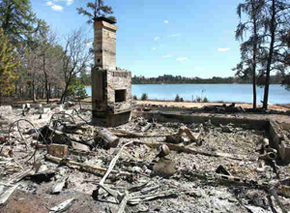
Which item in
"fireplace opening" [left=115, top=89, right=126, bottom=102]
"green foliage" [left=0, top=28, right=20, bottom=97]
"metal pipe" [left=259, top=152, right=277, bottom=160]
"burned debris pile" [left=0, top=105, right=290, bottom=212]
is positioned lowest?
"burned debris pile" [left=0, top=105, right=290, bottom=212]

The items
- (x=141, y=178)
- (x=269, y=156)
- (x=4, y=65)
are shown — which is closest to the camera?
(x=141, y=178)

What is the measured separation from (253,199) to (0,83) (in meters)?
19.3

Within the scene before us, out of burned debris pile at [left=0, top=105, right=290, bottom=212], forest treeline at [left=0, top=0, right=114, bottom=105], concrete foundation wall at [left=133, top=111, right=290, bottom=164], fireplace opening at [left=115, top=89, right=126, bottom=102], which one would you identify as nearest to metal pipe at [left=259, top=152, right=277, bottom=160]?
burned debris pile at [left=0, top=105, right=290, bottom=212]

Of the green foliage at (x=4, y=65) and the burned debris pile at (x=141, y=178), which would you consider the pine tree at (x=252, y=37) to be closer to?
the burned debris pile at (x=141, y=178)

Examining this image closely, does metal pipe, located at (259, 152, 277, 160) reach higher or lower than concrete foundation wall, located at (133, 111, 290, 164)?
lower

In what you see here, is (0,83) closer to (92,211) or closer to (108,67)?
(108,67)

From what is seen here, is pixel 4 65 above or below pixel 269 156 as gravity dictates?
above

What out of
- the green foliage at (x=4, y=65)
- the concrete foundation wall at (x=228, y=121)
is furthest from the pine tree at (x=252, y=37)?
the green foliage at (x=4, y=65)

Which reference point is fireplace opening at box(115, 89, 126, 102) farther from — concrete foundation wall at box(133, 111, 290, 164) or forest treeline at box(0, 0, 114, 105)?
forest treeline at box(0, 0, 114, 105)

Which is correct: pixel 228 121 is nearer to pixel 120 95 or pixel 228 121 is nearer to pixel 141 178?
pixel 120 95

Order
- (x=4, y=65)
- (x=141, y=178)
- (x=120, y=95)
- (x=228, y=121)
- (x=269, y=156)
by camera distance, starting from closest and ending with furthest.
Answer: (x=141, y=178), (x=269, y=156), (x=228, y=121), (x=120, y=95), (x=4, y=65)

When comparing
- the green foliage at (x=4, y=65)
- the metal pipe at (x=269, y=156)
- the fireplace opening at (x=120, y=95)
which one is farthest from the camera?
the green foliage at (x=4, y=65)

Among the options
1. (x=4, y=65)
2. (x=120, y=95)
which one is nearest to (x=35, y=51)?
(x=4, y=65)

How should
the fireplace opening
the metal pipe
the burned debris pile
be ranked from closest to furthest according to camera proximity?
the burned debris pile → the metal pipe → the fireplace opening
